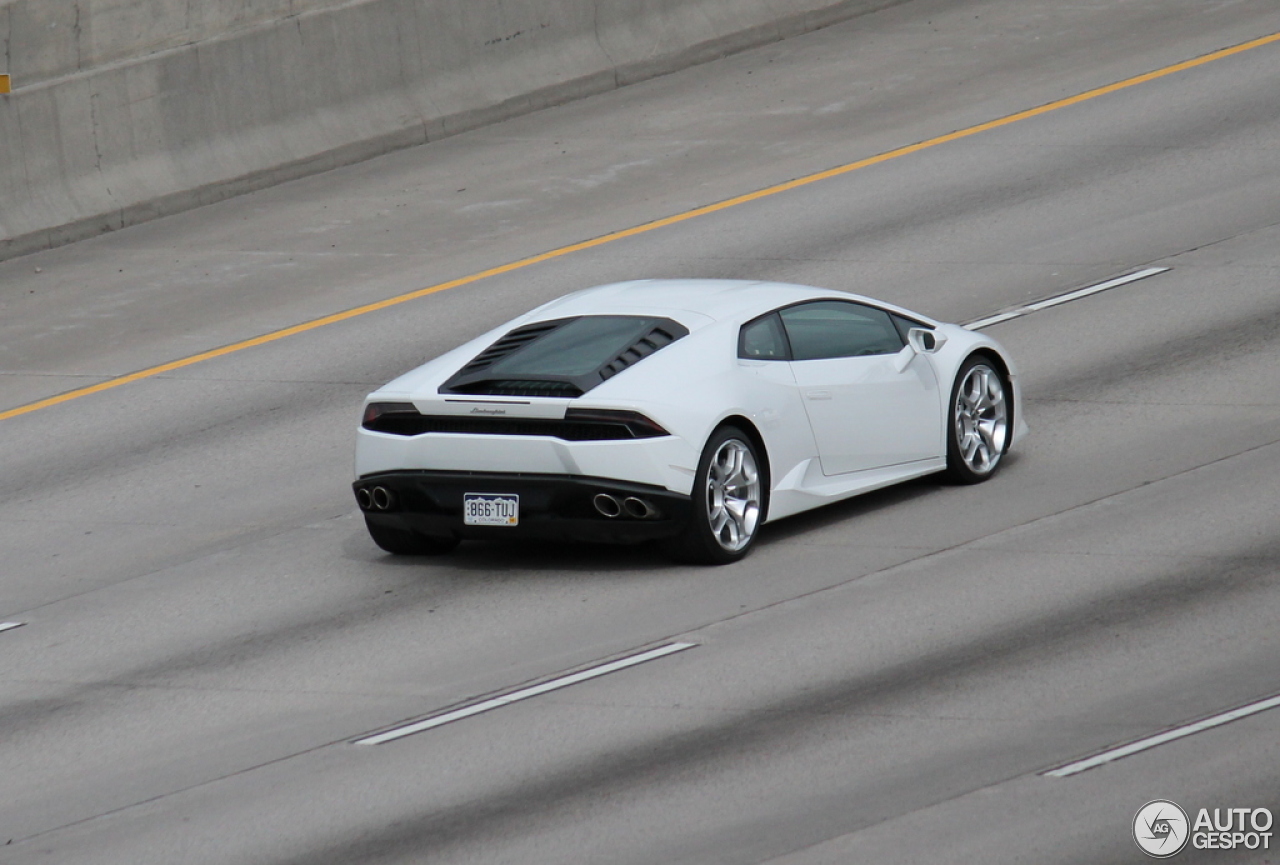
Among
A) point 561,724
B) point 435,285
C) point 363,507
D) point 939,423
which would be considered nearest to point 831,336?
point 939,423

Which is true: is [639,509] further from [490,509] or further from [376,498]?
[376,498]

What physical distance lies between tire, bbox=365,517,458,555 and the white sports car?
0.04ft

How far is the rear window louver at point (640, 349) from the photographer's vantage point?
11.0 m

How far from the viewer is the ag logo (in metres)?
7.11

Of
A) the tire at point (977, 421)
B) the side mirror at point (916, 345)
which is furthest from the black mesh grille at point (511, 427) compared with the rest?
the tire at point (977, 421)

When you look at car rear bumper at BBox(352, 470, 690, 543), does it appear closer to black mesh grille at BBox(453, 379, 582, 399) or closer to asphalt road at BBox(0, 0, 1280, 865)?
asphalt road at BBox(0, 0, 1280, 865)

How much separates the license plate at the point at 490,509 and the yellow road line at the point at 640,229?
6.25 meters

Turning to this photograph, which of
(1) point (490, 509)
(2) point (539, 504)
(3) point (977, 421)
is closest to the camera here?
(2) point (539, 504)

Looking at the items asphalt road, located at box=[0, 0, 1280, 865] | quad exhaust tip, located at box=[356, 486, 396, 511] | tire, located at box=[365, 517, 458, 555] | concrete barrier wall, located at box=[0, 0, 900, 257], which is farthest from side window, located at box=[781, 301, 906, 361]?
concrete barrier wall, located at box=[0, 0, 900, 257]

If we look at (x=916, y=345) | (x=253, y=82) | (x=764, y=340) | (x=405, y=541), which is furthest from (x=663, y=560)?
(x=253, y=82)

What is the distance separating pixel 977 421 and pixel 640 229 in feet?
25.0

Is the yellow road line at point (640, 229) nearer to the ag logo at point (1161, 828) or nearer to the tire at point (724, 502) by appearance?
the tire at point (724, 502)

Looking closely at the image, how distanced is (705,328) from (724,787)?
158 inches
